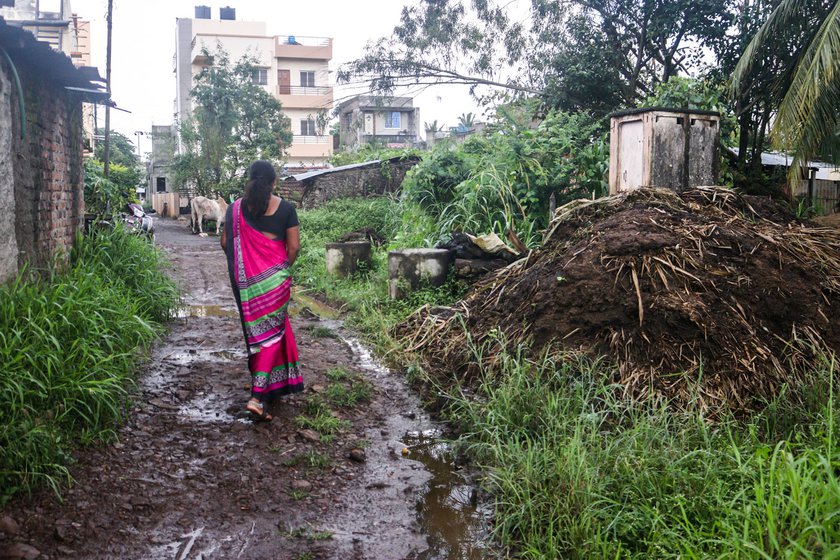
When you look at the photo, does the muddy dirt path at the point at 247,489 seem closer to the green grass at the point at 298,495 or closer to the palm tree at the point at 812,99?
the green grass at the point at 298,495

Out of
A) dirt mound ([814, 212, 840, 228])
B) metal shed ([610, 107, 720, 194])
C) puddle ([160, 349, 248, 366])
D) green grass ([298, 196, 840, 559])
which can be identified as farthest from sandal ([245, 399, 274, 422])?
dirt mound ([814, 212, 840, 228])

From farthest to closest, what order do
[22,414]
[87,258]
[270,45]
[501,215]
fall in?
[270,45]
[501,215]
[87,258]
[22,414]

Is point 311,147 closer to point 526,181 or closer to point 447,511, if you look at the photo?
point 526,181

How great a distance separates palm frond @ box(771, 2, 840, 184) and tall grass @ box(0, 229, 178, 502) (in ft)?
26.8

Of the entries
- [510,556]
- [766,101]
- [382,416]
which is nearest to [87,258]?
[382,416]

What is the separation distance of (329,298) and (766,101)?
8092 mm

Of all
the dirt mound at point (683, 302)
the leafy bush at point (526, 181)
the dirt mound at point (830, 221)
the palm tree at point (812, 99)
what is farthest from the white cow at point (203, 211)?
the dirt mound at point (830, 221)

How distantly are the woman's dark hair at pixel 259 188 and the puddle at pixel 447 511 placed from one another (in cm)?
183

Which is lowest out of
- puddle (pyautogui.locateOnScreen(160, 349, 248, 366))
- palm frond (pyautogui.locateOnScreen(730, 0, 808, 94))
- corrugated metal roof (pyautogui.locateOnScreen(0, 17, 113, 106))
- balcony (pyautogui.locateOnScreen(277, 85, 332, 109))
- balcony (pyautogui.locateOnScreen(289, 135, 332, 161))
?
puddle (pyautogui.locateOnScreen(160, 349, 248, 366))

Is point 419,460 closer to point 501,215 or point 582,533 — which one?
point 582,533

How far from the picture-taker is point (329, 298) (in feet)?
32.1

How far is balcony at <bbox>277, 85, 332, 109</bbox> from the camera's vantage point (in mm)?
42438

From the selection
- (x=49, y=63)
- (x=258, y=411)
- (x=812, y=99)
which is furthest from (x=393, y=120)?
(x=258, y=411)

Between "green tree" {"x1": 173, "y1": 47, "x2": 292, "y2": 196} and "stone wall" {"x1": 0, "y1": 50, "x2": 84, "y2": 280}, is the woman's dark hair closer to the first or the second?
"stone wall" {"x1": 0, "y1": 50, "x2": 84, "y2": 280}
